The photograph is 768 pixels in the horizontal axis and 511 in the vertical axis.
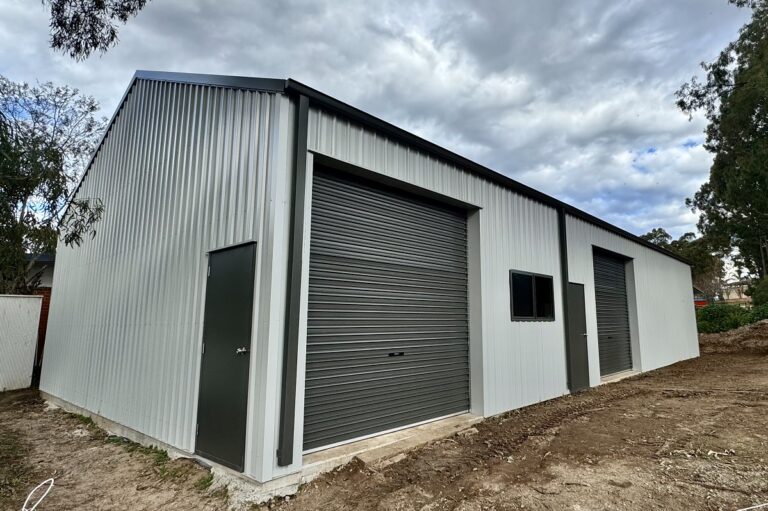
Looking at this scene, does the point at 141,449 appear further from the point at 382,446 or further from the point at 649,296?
the point at 649,296

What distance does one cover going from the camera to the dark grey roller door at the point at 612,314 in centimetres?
1010

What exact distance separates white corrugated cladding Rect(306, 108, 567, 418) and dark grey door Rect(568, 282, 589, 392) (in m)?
0.30

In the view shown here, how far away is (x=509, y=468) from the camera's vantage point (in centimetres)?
418

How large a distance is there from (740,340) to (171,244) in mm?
22439

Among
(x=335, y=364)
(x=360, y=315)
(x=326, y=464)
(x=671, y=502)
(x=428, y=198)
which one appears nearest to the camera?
(x=671, y=502)

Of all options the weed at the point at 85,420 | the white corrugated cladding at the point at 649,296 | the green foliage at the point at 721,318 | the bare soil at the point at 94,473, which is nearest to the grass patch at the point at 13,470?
the bare soil at the point at 94,473

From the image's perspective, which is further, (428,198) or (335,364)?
(428,198)

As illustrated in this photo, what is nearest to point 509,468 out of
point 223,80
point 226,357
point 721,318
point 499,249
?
point 226,357

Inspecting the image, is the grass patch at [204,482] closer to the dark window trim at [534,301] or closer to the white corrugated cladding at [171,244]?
the white corrugated cladding at [171,244]

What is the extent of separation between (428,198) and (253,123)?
2.81m

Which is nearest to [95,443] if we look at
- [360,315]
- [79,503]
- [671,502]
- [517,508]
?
[79,503]

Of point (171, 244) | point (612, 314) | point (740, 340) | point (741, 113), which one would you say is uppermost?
point (741, 113)

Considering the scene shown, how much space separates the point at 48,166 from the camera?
16.6ft

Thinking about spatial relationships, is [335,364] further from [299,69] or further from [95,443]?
[299,69]
